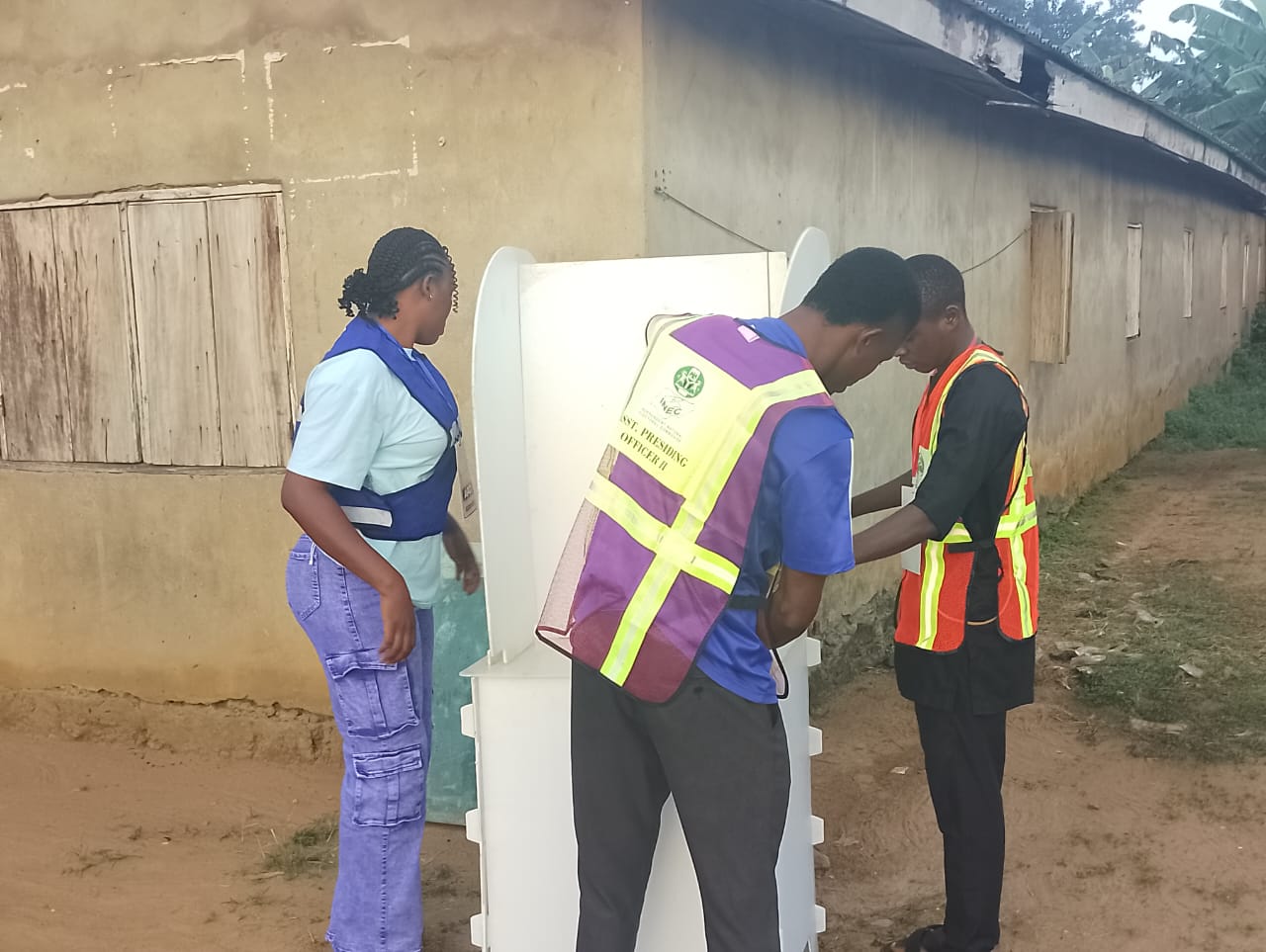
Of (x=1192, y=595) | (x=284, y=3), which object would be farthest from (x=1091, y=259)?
(x=284, y=3)

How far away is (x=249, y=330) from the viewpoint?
4.70 metres

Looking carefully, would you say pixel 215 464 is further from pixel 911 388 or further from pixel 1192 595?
pixel 1192 595

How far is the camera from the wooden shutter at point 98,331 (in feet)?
16.0

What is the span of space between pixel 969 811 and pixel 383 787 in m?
1.50

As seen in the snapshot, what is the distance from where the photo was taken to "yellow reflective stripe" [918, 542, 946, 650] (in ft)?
9.51

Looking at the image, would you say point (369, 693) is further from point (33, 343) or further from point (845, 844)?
point (33, 343)

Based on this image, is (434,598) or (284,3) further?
(284,3)

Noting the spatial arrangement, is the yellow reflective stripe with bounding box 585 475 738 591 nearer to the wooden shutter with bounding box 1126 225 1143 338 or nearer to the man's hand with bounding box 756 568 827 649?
the man's hand with bounding box 756 568 827 649

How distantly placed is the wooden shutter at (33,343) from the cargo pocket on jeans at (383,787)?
3062 millimetres

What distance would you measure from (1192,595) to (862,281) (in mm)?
5489

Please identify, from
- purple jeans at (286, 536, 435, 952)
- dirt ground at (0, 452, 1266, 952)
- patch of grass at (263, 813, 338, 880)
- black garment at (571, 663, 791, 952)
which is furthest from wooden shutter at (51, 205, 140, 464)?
black garment at (571, 663, 791, 952)

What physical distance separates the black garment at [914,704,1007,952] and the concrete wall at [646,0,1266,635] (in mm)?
1853

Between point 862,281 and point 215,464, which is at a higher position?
point 862,281

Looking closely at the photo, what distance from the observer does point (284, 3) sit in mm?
4379
